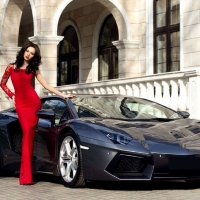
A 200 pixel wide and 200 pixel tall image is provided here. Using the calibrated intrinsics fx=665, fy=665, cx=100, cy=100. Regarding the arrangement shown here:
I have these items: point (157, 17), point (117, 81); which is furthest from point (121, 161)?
point (157, 17)

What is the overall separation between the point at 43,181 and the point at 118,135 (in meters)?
1.68

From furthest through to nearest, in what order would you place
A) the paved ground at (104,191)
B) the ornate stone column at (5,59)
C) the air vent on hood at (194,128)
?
1. the ornate stone column at (5,59)
2. the air vent on hood at (194,128)
3. the paved ground at (104,191)

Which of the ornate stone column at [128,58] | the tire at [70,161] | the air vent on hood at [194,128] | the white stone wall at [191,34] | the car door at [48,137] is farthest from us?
the ornate stone column at [128,58]

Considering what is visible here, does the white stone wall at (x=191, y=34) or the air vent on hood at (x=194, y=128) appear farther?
the white stone wall at (x=191, y=34)

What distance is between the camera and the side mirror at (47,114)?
Result: 820cm

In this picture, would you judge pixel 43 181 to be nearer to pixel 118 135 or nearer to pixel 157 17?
pixel 118 135

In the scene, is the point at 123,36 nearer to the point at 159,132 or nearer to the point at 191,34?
the point at 191,34

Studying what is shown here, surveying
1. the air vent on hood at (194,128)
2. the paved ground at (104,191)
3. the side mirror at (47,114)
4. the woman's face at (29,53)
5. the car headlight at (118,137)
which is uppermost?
the woman's face at (29,53)

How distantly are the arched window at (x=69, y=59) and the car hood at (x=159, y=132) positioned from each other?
52.5ft

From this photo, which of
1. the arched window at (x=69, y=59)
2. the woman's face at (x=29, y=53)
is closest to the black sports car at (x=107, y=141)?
the woman's face at (x=29, y=53)

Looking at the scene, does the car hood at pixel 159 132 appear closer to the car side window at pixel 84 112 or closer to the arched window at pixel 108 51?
the car side window at pixel 84 112

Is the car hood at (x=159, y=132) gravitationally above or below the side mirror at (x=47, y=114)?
below

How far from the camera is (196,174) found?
728 cm

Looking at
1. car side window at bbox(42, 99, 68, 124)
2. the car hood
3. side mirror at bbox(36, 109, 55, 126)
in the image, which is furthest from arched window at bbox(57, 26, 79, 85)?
the car hood
